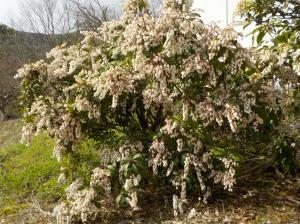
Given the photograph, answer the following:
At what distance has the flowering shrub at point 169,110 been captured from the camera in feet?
12.2

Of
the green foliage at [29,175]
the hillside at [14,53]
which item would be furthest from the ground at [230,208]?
the hillside at [14,53]

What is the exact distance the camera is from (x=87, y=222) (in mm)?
4215

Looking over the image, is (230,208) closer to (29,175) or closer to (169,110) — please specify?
(169,110)

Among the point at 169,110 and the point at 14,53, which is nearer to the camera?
the point at 169,110

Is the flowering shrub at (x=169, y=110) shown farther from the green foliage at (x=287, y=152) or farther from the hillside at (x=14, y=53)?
the hillside at (x=14, y=53)

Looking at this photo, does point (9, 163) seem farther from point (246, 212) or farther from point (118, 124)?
point (246, 212)

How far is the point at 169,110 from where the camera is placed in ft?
13.5

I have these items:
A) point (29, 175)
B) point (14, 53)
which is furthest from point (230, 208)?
point (14, 53)

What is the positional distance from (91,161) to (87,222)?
97 cm

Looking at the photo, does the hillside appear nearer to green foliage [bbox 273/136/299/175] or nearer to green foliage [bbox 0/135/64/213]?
green foliage [bbox 0/135/64/213]

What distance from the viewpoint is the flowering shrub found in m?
3.72

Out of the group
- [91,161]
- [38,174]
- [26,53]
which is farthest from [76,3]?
[91,161]

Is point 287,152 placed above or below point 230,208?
above

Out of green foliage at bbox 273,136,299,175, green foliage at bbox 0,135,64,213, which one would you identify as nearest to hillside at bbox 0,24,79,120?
green foliage at bbox 0,135,64,213
